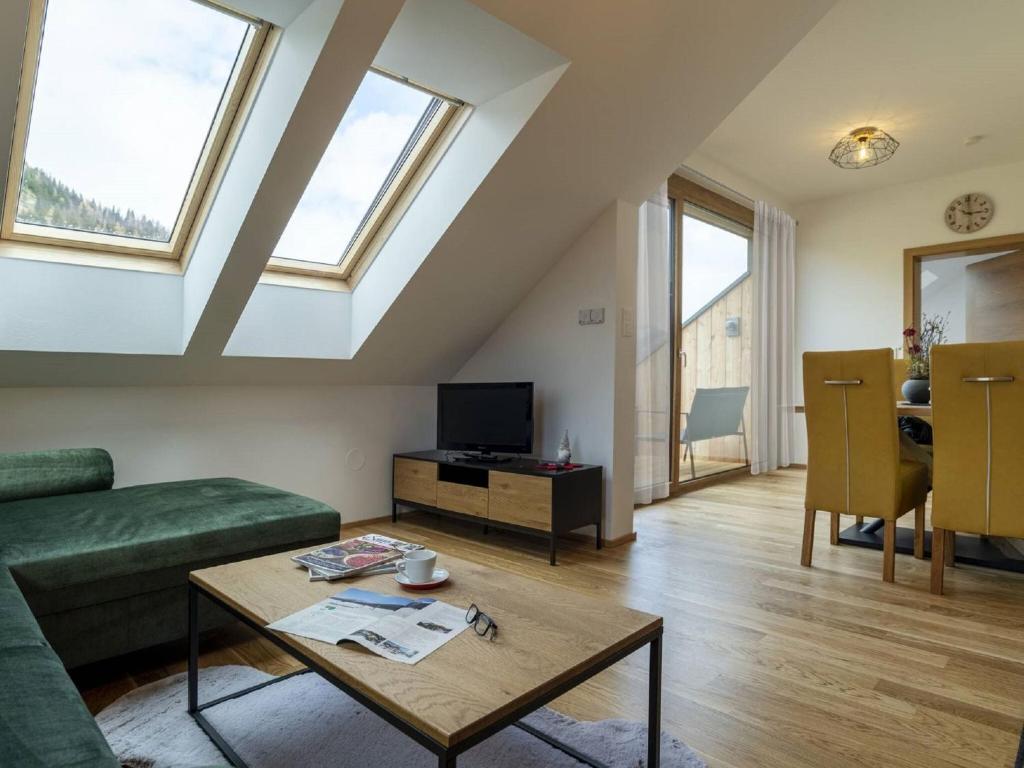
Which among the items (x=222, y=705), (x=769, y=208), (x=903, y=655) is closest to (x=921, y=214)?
(x=769, y=208)

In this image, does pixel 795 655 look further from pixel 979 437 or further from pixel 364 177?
pixel 364 177

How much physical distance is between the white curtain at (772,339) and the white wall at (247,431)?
3.45 metres

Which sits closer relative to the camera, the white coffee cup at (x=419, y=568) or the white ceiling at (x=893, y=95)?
the white coffee cup at (x=419, y=568)

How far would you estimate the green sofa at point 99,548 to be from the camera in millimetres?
1401

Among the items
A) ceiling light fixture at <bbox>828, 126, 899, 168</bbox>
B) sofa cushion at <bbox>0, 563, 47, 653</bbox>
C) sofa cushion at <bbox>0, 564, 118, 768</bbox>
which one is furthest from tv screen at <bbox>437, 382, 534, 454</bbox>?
ceiling light fixture at <bbox>828, 126, 899, 168</bbox>

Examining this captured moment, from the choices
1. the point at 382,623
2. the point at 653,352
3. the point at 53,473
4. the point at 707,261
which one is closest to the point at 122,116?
the point at 53,473

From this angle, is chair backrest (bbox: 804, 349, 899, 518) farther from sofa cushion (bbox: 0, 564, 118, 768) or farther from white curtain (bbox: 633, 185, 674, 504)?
sofa cushion (bbox: 0, 564, 118, 768)


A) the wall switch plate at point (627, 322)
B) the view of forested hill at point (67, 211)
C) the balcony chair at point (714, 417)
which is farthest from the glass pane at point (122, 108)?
the balcony chair at point (714, 417)

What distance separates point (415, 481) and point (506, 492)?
0.78 meters

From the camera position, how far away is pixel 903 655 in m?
2.21

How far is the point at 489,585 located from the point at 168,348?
2.23m

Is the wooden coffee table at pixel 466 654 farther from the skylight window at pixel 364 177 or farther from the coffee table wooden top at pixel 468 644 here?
the skylight window at pixel 364 177

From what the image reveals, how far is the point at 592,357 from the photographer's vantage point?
145 inches

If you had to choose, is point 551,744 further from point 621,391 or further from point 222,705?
point 621,391
